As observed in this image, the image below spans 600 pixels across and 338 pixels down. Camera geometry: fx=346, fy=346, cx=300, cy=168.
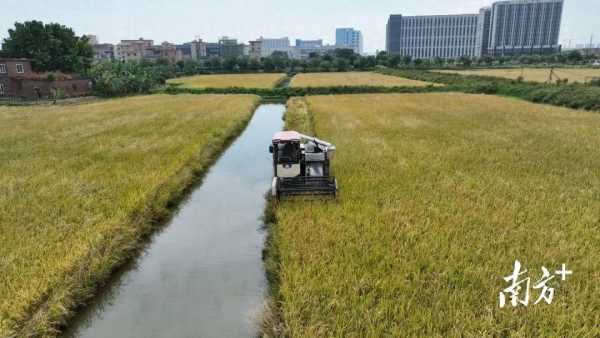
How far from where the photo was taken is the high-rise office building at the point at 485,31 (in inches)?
5202

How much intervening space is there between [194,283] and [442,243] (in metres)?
3.96

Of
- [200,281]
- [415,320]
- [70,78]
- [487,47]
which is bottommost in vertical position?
[200,281]

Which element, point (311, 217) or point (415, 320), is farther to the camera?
point (311, 217)

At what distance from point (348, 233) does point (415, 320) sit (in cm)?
217

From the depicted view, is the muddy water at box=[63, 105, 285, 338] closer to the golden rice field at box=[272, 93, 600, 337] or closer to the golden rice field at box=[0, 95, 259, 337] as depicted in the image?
the golden rice field at box=[0, 95, 259, 337]

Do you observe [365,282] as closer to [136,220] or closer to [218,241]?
[218,241]

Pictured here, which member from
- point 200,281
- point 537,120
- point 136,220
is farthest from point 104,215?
point 537,120

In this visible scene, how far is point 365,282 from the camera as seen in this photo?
4.54 metres

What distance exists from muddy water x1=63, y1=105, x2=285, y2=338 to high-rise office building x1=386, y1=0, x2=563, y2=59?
506ft

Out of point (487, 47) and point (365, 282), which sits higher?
point (487, 47)

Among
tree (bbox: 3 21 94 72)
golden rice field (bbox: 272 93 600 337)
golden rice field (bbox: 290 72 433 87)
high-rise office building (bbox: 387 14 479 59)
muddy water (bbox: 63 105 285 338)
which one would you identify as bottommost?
muddy water (bbox: 63 105 285 338)

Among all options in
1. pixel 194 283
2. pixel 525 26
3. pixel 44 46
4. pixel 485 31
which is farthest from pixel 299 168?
pixel 525 26

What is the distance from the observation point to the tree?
4428 cm

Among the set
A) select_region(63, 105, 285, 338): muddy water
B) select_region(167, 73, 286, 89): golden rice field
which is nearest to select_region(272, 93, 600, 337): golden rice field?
select_region(63, 105, 285, 338): muddy water
